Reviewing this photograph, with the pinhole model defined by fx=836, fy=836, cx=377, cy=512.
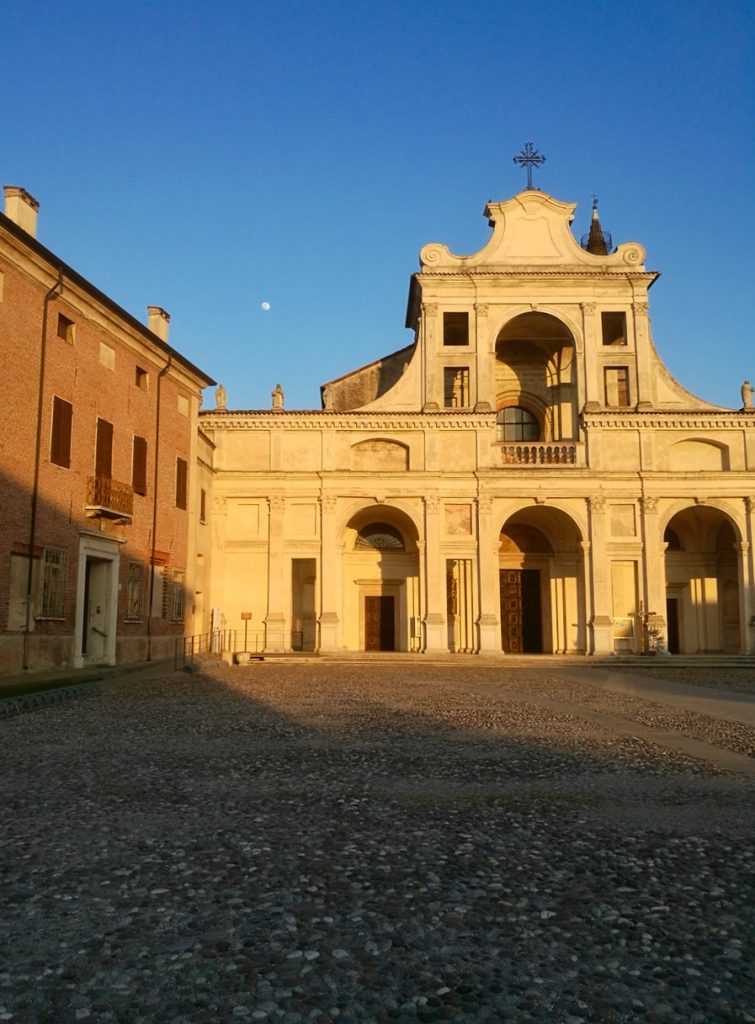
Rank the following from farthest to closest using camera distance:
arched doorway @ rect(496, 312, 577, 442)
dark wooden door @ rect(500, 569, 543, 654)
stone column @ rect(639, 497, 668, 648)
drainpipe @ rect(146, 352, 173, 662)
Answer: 1. arched doorway @ rect(496, 312, 577, 442)
2. dark wooden door @ rect(500, 569, 543, 654)
3. stone column @ rect(639, 497, 668, 648)
4. drainpipe @ rect(146, 352, 173, 662)

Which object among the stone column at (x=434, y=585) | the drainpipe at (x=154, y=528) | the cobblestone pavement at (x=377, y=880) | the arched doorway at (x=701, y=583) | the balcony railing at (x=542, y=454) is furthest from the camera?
the arched doorway at (x=701, y=583)

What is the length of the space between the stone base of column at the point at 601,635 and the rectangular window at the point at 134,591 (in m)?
16.7

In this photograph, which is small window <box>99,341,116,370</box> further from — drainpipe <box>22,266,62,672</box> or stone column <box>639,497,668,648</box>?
stone column <box>639,497,668,648</box>

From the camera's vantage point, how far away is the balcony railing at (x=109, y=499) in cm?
2099

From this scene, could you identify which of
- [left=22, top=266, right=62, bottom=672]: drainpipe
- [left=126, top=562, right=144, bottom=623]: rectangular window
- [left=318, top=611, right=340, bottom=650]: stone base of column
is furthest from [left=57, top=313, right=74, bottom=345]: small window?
[left=318, top=611, right=340, bottom=650]: stone base of column

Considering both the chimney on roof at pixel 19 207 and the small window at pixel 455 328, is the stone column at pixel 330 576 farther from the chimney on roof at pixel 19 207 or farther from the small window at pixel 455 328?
the chimney on roof at pixel 19 207

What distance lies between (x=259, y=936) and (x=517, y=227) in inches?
1346

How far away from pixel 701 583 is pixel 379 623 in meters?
13.3

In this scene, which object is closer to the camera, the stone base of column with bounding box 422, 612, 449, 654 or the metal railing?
the metal railing

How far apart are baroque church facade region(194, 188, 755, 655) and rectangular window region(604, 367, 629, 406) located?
3.5 inches

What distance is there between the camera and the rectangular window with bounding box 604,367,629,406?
33.5 meters

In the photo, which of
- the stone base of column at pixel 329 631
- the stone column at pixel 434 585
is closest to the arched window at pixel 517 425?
the stone column at pixel 434 585

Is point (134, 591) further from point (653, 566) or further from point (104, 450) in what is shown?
point (653, 566)

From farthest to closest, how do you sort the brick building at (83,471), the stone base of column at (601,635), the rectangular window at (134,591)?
the stone base of column at (601,635)
the rectangular window at (134,591)
the brick building at (83,471)
